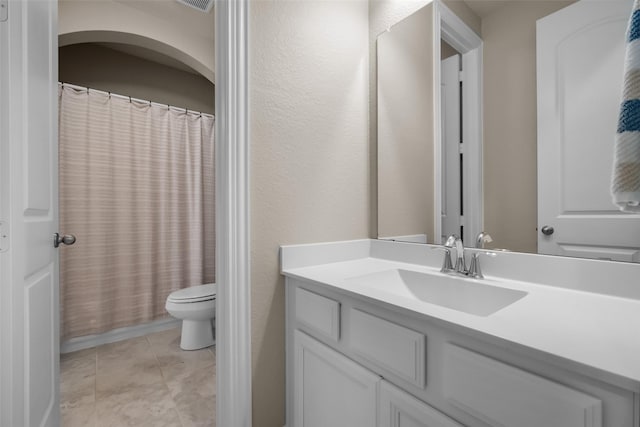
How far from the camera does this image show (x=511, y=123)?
1011mm

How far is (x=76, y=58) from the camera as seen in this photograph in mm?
2410

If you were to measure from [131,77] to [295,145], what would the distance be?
2.38 meters

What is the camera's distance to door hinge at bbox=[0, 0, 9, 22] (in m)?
0.77

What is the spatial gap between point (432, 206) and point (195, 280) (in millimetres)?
2238

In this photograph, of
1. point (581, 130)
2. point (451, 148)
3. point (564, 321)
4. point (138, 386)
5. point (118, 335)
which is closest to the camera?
point (564, 321)

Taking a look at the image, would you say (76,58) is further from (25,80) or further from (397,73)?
(397,73)

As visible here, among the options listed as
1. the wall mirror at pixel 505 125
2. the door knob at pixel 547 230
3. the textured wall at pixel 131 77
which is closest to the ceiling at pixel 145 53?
the textured wall at pixel 131 77

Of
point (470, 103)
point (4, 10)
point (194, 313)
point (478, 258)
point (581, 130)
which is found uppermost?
point (4, 10)

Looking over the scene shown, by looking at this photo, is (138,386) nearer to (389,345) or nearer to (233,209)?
(233,209)

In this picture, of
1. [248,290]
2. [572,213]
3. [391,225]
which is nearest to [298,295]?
[248,290]

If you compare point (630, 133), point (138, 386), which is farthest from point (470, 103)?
point (138, 386)

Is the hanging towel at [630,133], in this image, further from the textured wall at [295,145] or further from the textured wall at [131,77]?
the textured wall at [131,77]

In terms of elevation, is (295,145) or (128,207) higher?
(295,145)

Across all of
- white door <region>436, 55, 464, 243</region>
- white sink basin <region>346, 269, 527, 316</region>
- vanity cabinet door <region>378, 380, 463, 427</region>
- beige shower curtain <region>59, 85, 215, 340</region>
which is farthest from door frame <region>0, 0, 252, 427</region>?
beige shower curtain <region>59, 85, 215, 340</region>
